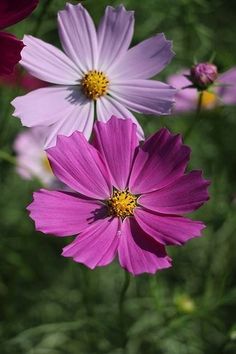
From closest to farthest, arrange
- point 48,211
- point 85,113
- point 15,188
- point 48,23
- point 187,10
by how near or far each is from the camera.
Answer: point 48,211
point 85,113
point 187,10
point 48,23
point 15,188

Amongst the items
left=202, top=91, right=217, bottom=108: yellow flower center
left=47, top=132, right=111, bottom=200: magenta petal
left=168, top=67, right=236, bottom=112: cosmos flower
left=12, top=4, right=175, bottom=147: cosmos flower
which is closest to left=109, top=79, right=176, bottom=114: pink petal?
left=12, top=4, right=175, bottom=147: cosmos flower

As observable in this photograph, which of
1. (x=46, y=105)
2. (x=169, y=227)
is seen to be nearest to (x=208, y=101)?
(x=46, y=105)

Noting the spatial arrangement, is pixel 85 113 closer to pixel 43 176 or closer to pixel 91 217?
pixel 91 217

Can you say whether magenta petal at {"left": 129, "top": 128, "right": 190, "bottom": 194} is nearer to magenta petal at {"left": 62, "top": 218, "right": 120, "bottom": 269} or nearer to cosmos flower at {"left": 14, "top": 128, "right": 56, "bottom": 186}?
magenta petal at {"left": 62, "top": 218, "right": 120, "bottom": 269}

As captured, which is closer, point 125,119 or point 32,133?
point 125,119

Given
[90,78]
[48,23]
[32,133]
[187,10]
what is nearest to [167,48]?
[90,78]

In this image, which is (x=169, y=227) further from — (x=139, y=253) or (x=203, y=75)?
(x=203, y=75)
